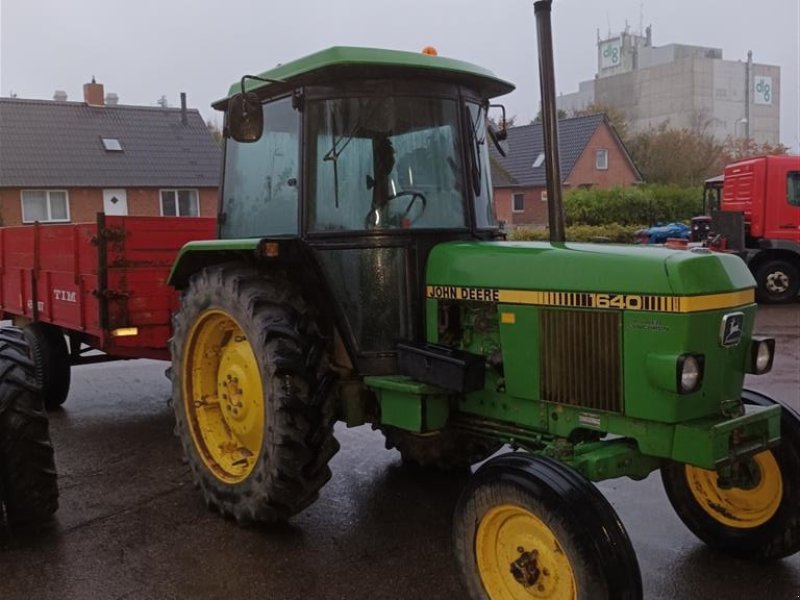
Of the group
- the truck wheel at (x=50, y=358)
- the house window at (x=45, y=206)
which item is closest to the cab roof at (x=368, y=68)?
the truck wheel at (x=50, y=358)

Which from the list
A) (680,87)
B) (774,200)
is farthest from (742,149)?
(680,87)

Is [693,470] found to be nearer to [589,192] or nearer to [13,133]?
[589,192]

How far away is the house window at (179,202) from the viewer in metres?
Result: 28.2

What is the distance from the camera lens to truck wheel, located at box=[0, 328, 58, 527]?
397cm

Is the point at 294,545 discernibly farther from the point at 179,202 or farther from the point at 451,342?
the point at 179,202

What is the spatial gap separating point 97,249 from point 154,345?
79 cm

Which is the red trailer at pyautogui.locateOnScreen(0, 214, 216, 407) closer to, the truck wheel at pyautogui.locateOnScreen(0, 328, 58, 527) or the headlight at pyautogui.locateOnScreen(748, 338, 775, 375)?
the truck wheel at pyautogui.locateOnScreen(0, 328, 58, 527)

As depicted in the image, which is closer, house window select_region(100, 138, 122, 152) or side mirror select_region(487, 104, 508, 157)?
side mirror select_region(487, 104, 508, 157)

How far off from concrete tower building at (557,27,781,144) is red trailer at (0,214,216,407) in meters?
73.0

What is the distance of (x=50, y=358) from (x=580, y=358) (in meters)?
4.84

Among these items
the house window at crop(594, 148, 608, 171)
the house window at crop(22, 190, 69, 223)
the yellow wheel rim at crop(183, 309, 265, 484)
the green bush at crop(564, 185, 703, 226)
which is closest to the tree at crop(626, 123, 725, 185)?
the house window at crop(594, 148, 608, 171)

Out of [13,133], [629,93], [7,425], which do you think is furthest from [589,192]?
[629,93]

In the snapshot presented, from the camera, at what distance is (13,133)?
27.5 m

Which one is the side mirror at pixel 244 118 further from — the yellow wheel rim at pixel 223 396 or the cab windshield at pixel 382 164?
the yellow wheel rim at pixel 223 396
